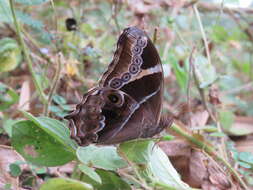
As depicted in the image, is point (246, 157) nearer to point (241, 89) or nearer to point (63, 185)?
point (63, 185)

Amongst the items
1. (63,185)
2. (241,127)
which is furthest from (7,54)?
(241,127)

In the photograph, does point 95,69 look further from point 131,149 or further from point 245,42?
point 245,42

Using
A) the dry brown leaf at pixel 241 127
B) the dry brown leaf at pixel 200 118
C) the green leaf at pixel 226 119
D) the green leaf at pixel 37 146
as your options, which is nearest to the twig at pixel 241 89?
the dry brown leaf at pixel 241 127

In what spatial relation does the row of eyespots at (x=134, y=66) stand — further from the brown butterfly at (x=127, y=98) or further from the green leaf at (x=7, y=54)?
the green leaf at (x=7, y=54)

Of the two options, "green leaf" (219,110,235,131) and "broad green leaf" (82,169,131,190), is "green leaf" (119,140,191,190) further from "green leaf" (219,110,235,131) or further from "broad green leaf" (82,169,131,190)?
"green leaf" (219,110,235,131)

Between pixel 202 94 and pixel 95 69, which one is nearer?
pixel 202 94

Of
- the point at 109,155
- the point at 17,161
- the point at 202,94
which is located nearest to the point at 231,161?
the point at 202,94

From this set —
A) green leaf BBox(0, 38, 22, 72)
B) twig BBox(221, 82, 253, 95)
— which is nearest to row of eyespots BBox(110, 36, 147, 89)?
green leaf BBox(0, 38, 22, 72)

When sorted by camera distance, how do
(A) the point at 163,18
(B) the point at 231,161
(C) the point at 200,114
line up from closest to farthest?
(B) the point at 231,161 < (C) the point at 200,114 < (A) the point at 163,18
